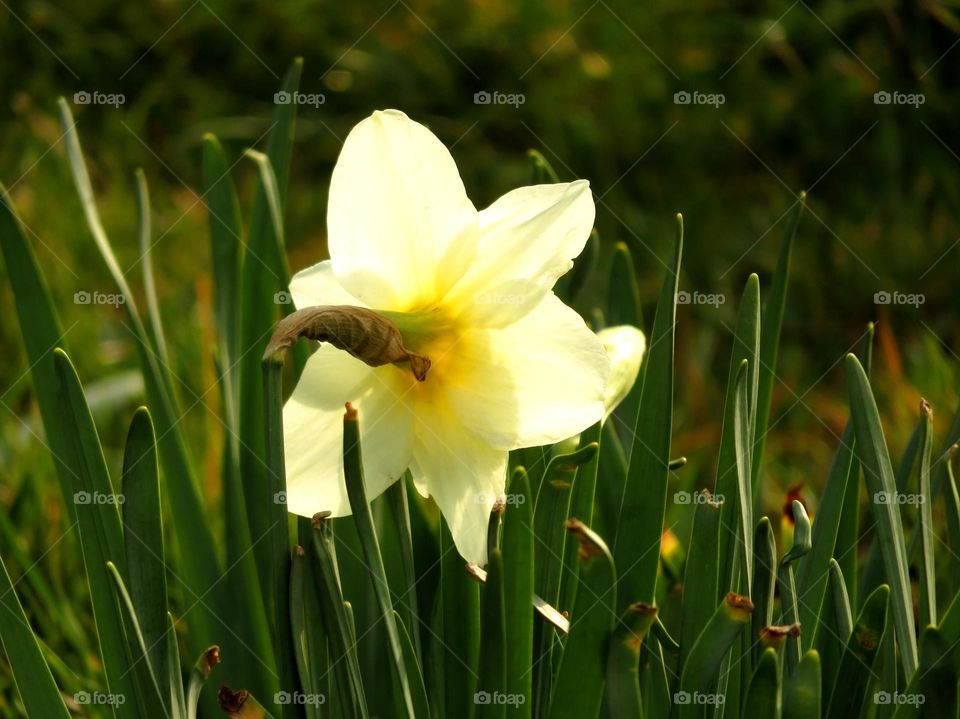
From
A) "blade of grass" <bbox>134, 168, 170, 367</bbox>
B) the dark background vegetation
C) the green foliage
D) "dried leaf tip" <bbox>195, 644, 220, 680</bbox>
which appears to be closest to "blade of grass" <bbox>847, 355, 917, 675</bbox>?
the green foliage

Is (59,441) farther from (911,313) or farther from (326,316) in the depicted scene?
(911,313)

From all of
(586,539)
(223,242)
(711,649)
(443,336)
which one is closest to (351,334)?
(443,336)

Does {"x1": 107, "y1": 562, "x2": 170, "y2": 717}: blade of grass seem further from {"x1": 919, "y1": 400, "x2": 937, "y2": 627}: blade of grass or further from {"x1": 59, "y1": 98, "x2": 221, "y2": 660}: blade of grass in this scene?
{"x1": 919, "y1": 400, "x2": 937, "y2": 627}: blade of grass

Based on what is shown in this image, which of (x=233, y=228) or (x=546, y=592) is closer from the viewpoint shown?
(x=546, y=592)

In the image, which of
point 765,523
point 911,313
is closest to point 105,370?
point 765,523

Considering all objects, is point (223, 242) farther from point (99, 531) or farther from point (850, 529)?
point (850, 529)

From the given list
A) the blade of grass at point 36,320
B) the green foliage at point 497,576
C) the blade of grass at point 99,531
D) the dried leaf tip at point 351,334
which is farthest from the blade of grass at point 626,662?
the blade of grass at point 36,320
